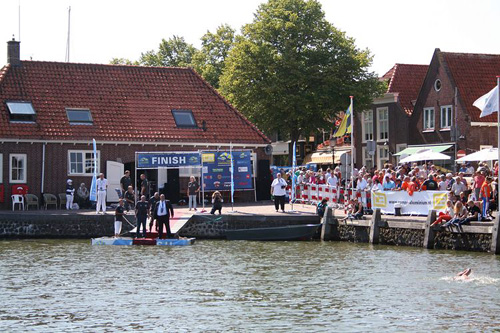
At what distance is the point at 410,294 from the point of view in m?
24.5

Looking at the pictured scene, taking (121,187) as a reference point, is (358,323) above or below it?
below

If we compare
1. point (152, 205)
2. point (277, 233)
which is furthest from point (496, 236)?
point (152, 205)

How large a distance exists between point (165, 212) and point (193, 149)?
12.2 metres

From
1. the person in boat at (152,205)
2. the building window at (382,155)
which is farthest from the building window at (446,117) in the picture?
the person in boat at (152,205)

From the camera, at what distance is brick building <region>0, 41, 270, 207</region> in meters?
45.0

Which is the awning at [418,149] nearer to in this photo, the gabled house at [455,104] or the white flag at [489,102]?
the gabled house at [455,104]

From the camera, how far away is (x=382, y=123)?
216ft

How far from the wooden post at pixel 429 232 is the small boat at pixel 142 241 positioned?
9.07 metres

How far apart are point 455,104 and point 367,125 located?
35.6ft

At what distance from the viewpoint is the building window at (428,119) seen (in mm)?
60625

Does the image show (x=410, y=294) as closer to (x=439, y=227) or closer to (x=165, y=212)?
(x=439, y=227)

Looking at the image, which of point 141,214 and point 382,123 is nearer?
point 141,214

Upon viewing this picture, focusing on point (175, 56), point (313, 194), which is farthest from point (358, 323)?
point (175, 56)

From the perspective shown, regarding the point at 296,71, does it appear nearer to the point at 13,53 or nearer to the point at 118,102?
the point at 118,102
